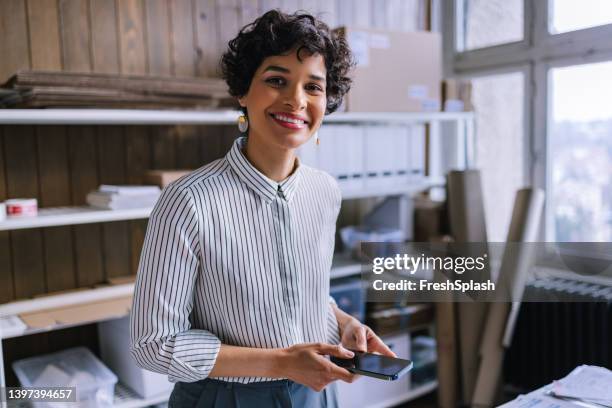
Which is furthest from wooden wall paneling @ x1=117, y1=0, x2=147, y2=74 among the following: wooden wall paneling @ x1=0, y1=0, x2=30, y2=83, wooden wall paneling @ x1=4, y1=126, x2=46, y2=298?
wooden wall paneling @ x1=4, y1=126, x2=46, y2=298

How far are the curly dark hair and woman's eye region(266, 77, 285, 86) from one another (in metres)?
0.05

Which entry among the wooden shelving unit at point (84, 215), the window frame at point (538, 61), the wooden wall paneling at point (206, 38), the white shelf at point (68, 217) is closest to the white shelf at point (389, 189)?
the wooden shelving unit at point (84, 215)

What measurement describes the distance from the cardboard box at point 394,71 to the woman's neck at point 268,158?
1.33 metres

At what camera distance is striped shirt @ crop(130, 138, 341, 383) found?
1053mm

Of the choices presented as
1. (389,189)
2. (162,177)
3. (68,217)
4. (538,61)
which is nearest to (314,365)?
(68,217)

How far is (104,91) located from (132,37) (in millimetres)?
463

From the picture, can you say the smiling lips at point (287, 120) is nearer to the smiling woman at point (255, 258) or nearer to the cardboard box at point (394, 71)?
the smiling woman at point (255, 258)

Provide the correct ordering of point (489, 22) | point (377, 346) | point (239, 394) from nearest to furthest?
point (239, 394), point (377, 346), point (489, 22)

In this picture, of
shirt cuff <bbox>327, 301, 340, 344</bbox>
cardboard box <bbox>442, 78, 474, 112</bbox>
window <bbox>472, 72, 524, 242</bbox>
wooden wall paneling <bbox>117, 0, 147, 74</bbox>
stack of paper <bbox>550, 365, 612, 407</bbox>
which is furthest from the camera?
window <bbox>472, 72, 524, 242</bbox>

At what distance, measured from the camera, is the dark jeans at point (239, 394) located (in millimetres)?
1159

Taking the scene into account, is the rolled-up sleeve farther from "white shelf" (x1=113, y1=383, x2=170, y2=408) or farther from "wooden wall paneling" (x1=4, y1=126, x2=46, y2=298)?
"wooden wall paneling" (x1=4, y1=126, x2=46, y2=298)

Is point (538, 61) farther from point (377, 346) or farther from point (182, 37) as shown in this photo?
point (377, 346)

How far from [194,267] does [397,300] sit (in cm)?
183

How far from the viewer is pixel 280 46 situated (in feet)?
3.81
